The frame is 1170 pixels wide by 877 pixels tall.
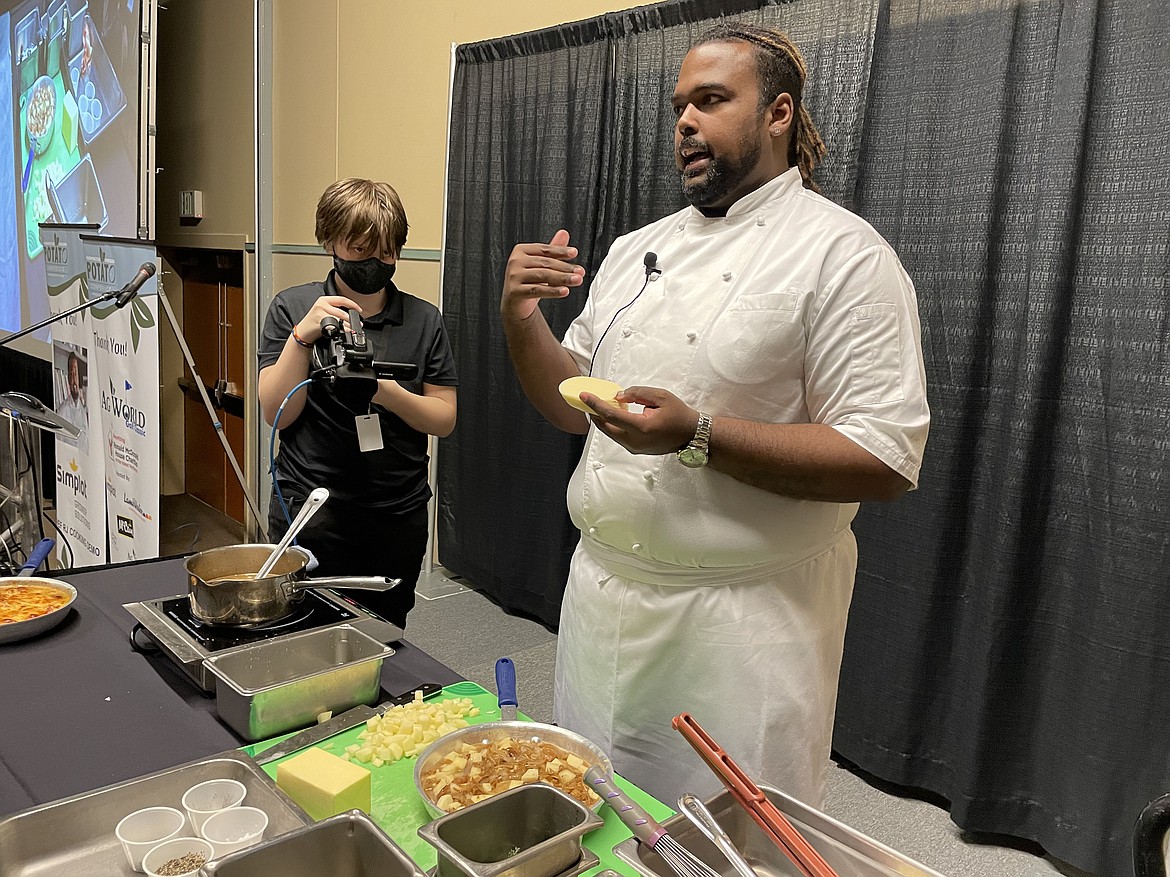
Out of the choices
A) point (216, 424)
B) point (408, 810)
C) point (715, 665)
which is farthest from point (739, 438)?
point (216, 424)

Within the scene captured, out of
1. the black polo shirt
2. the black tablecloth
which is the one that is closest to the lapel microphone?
the black tablecloth

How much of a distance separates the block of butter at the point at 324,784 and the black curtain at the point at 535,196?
1941 mm

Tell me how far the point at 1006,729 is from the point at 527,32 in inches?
107

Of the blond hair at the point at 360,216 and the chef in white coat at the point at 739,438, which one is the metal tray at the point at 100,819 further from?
the blond hair at the point at 360,216

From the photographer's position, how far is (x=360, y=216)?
6.57ft

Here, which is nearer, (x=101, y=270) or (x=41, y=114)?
(x=101, y=270)

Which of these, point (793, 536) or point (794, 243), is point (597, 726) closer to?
point (793, 536)

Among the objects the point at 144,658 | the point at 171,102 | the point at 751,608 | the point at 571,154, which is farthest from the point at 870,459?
the point at 171,102

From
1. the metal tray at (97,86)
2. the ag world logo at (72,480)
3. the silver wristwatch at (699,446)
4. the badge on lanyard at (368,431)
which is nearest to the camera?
the silver wristwatch at (699,446)

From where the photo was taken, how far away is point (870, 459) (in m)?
1.23

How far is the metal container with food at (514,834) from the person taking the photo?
0.84 metres

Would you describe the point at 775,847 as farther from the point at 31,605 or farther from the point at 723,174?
the point at 31,605

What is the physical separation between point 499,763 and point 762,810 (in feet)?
1.12

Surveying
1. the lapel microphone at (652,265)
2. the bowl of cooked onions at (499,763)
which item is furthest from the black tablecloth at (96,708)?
the lapel microphone at (652,265)
